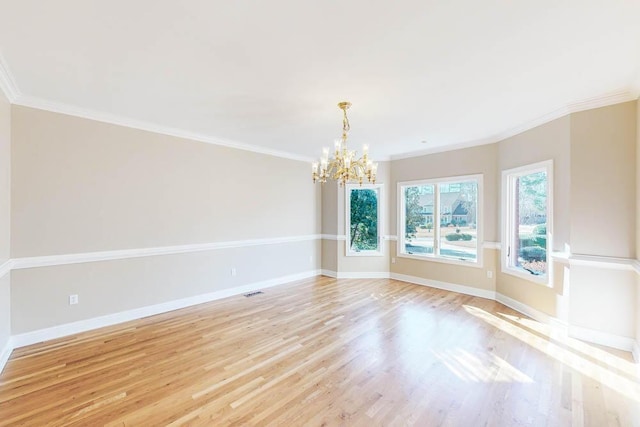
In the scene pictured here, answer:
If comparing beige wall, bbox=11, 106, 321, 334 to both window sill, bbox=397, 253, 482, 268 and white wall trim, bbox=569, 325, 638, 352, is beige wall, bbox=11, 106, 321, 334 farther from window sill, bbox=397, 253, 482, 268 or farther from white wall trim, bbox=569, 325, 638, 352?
white wall trim, bbox=569, 325, 638, 352

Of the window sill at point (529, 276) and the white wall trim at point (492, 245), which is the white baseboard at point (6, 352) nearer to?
the window sill at point (529, 276)

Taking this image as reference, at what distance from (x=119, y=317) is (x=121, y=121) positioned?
261cm

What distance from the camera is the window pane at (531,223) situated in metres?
3.93

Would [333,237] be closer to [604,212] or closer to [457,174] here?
[457,174]

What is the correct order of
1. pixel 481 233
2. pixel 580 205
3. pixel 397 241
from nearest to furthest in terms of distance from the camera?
pixel 580 205, pixel 481 233, pixel 397 241

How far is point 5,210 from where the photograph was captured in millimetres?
2879

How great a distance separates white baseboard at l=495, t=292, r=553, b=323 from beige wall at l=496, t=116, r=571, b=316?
0.05 metres

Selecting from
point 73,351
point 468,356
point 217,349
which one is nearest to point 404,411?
point 468,356

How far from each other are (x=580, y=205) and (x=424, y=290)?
2747 mm

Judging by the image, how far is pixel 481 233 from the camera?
16.4ft

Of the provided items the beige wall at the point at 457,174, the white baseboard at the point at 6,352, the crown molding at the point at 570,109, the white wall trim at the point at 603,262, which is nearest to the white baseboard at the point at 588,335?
the white wall trim at the point at 603,262

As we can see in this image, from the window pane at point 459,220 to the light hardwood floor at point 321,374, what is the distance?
1.50 meters

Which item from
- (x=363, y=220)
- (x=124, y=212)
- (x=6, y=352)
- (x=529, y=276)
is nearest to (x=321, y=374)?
(x=6, y=352)

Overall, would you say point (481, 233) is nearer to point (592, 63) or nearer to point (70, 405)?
point (592, 63)
